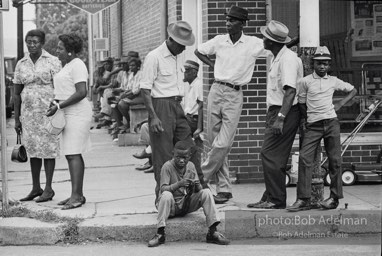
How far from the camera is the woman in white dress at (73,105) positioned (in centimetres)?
858

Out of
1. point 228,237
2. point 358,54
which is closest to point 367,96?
point 358,54

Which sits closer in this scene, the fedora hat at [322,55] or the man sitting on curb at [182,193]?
the man sitting on curb at [182,193]

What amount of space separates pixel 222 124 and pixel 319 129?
3.65 ft

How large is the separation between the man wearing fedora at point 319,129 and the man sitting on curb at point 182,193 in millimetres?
1098

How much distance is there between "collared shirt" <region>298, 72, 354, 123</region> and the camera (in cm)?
834

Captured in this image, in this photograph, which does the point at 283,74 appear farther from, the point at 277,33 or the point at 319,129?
the point at 319,129

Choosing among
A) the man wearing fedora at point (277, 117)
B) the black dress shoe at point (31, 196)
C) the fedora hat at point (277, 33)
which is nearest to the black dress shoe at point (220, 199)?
the man wearing fedora at point (277, 117)

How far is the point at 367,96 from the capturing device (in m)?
10.7

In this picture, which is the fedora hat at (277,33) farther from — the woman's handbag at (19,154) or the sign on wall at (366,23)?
the woman's handbag at (19,154)

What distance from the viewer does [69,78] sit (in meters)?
8.62

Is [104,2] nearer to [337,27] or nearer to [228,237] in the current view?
[337,27]

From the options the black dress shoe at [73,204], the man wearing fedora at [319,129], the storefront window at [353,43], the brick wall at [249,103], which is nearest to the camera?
the man wearing fedora at [319,129]

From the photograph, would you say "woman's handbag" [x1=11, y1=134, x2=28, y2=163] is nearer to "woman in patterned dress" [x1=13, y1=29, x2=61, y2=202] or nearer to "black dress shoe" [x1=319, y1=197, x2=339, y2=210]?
"woman in patterned dress" [x1=13, y1=29, x2=61, y2=202]

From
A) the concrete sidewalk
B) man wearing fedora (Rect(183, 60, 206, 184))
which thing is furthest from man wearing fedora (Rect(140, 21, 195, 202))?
man wearing fedora (Rect(183, 60, 206, 184))
